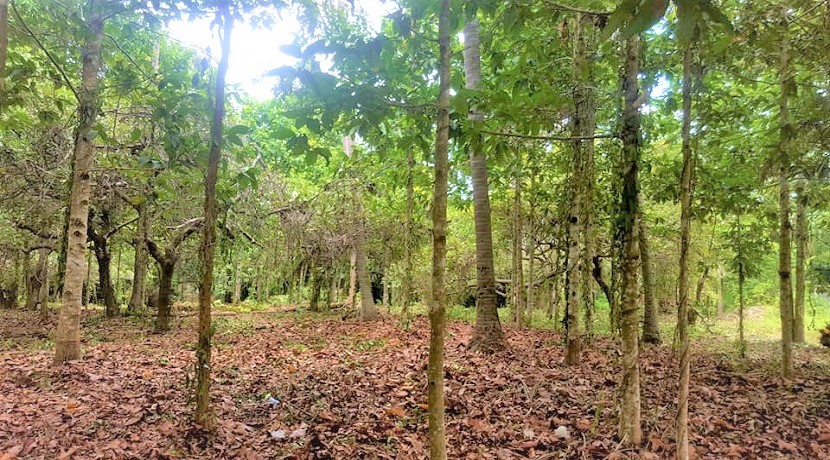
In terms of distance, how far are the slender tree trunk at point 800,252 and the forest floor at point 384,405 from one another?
256cm

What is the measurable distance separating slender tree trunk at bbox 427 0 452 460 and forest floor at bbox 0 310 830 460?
3.62ft

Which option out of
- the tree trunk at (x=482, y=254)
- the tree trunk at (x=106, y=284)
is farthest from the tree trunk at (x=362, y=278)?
the tree trunk at (x=106, y=284)

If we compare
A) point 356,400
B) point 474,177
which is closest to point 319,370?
point 356,400

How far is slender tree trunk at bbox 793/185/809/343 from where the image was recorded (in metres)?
8.15

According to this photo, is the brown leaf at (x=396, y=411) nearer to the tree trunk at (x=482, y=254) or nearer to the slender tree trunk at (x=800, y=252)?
the tree trunk at (x=482, y=254)

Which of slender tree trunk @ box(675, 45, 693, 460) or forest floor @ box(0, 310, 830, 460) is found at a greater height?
slender tree trunk @ box(675, 45, 693, 460)

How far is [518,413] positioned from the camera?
15.9 ft

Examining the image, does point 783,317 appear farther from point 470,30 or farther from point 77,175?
point 77,175

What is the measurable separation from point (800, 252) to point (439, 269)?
9625 millimetres

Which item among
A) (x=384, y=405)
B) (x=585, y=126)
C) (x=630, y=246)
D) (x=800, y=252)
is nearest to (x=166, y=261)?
(x=384, y=405)

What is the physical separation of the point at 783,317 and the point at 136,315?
1548 cm

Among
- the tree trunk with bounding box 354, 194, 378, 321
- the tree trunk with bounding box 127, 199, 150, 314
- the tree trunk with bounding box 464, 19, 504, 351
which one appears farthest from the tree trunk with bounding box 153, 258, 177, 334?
the tree trunk with bounding box 464, 19, 504, 351

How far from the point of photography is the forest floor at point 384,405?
4.05m

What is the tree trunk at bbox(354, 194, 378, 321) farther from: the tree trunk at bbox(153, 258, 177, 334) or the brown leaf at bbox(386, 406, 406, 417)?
the brown leaf at bbox(386, 406, 406, 417)
